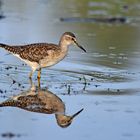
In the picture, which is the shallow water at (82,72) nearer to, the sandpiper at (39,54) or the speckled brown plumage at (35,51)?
the sandpiper at (39,54)

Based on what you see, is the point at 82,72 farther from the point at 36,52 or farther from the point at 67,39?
the point at 36,52

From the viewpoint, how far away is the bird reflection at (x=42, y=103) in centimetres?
923

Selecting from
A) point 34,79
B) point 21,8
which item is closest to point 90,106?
point 34,79

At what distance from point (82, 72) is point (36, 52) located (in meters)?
0.99

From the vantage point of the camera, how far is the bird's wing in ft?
39.6

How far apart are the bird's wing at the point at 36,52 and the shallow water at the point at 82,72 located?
34cm

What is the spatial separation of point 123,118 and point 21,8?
13.5 metres

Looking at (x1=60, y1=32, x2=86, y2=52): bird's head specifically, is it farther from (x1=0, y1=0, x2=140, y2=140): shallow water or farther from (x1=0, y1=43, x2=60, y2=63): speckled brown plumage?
(x1=0, y1=0, x2=140, y2=140): shallow water

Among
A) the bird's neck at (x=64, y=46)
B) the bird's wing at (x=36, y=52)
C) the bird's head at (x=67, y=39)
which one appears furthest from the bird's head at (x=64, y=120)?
the bird's head at (x=67, y=39)

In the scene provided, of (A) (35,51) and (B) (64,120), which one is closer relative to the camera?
(B) (64,120)

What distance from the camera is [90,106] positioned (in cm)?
990

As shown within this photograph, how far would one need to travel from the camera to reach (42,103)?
999 centimetres

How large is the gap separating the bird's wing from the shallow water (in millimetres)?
341

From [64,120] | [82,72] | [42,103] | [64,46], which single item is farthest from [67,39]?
[64,120]
